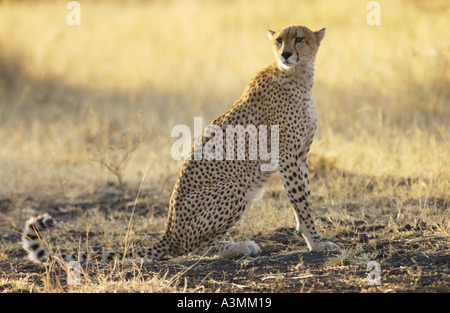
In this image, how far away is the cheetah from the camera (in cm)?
412

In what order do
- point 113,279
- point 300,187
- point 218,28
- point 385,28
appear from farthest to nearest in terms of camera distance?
point 218,28 → point 385,28 → point 300,187 → point 113,279

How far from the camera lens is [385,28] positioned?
10.4 m

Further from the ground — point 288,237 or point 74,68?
point 74,68

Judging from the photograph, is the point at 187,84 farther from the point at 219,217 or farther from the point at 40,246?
the point at 40,246

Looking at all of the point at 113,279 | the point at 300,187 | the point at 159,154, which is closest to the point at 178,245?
the point at 113,279

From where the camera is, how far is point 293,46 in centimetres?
418

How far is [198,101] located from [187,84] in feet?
2.82

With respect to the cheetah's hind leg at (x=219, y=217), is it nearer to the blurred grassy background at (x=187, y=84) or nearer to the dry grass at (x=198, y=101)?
the dry grass at (x=198, y=101)

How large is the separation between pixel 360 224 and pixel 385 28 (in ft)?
21.3

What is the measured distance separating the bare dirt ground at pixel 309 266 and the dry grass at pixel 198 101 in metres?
0.06

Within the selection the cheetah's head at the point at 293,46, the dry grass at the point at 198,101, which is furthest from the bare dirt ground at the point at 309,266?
the cheetah's head at the point at 293,46

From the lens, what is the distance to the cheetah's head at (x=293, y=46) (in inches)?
163

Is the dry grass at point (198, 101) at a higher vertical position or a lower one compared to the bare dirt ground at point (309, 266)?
higher
